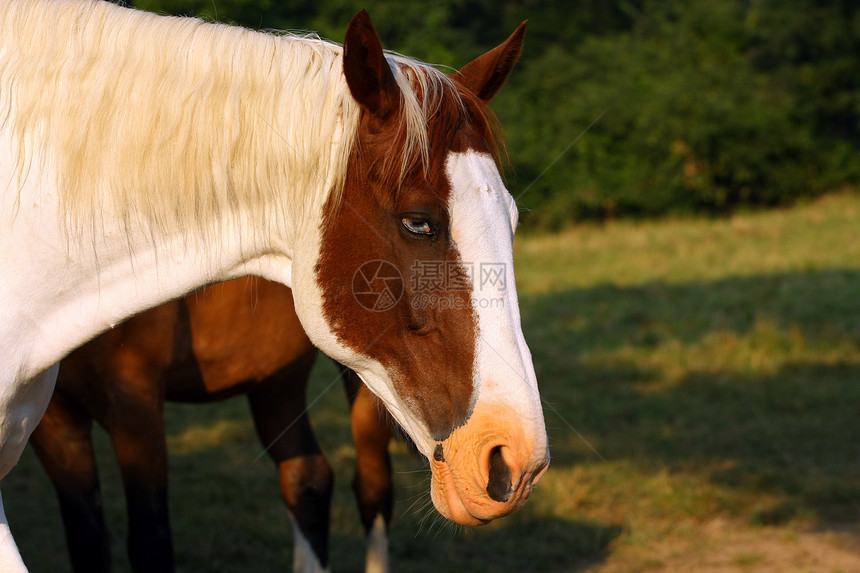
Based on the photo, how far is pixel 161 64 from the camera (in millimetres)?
A: 1694

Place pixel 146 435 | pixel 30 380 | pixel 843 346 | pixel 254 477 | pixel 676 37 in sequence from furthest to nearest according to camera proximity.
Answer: pixel 676 37 → pixel 843 346 → pixel 254 477 → pixel 146 435 → pixel 30 380

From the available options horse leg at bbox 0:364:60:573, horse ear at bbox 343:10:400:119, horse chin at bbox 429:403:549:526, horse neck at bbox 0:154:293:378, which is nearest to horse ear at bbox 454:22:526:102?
horse ear at bbox 343:10:400:119

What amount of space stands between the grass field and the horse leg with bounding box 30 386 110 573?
822 millimetres

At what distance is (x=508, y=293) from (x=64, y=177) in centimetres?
91

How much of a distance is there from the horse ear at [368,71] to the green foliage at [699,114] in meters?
16.3

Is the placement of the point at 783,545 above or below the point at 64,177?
below

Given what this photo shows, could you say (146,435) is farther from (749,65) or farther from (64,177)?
(749,65)

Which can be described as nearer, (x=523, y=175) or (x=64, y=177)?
(x=64, y=177)

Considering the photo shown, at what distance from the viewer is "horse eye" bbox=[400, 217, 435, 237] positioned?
1.62 m

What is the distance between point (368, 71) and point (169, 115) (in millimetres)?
415


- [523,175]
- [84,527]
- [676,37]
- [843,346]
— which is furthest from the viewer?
[676,37]

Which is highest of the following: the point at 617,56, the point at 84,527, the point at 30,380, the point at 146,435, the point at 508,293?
the point at 508,293

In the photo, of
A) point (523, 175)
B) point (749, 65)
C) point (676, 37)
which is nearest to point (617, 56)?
point (676, 37)

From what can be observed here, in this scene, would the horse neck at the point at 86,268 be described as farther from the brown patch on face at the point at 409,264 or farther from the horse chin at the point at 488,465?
the horse chin at the point at 488,465
